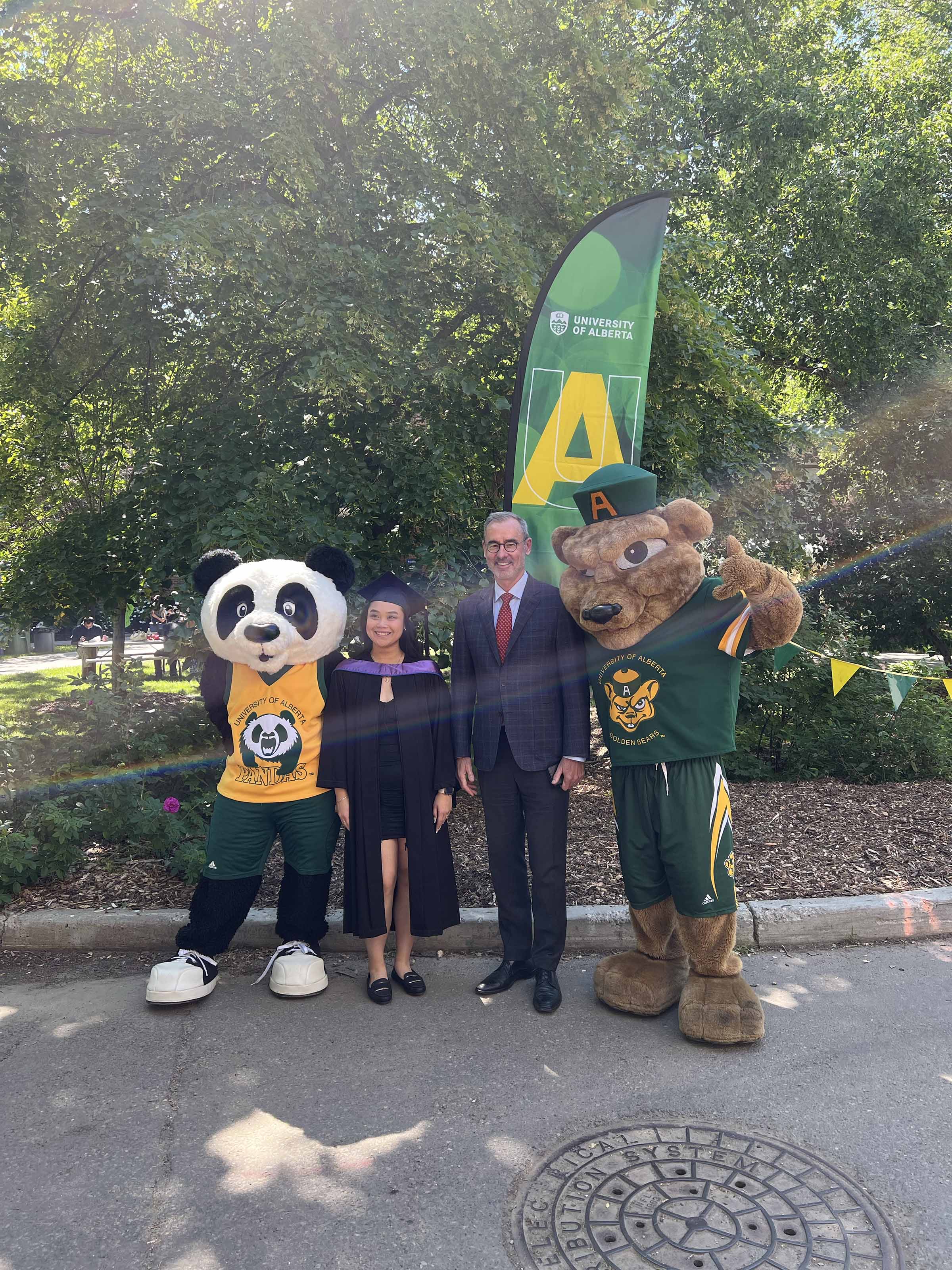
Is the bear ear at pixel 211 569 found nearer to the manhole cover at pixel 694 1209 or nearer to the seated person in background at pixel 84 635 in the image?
the manhole cover at pixel 694 1209

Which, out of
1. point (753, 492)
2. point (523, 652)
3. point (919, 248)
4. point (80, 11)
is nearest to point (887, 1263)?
point (523, 652)

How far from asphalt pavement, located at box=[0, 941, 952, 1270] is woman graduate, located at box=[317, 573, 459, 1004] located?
358 millimetres

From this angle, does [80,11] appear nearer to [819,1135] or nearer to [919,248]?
[819,1135]

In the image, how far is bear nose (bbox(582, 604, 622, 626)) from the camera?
143 inches

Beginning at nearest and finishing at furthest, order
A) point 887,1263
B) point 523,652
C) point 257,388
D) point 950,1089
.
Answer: point 887,1263 < point 950,1089 < point 523,652 < point 257,388

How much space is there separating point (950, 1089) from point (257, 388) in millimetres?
6096

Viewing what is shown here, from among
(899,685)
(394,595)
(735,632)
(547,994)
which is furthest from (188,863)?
(899,685)

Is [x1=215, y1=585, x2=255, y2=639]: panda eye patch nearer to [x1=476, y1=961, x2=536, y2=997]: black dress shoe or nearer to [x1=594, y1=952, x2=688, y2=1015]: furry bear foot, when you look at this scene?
[x1=476, y1=961, x2=536, y2=997]: black dress shoe

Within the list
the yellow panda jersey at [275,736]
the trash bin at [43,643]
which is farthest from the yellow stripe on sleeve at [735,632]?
the trash bin at [43,643]

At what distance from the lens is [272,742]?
3957 mm

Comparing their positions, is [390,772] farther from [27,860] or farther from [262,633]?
[27,860]

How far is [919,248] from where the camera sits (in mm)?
11312

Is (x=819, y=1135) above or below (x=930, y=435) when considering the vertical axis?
below

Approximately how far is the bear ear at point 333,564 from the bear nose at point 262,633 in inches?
17.2
